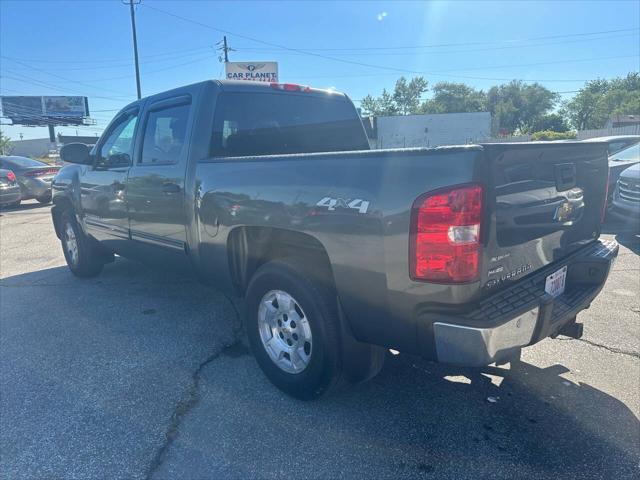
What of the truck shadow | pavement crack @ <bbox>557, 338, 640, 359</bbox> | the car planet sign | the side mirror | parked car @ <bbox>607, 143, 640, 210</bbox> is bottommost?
the truck shadow

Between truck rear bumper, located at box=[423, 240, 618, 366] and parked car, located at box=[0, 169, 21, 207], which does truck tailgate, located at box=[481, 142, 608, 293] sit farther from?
parked car, located at box=[0, 169, 21, 207]

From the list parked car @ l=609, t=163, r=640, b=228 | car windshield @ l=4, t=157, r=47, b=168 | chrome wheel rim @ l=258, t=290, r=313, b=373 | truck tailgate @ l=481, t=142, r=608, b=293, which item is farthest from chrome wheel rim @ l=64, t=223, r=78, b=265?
car windshield @ l=4, t=157, r=47, b=168

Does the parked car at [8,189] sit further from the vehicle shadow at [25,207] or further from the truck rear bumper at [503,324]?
the truck rear bumper at [503,324]

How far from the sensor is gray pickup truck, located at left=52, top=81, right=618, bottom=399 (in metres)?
2.10

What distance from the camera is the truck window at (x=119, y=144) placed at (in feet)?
14.8

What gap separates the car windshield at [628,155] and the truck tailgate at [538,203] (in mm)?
7367

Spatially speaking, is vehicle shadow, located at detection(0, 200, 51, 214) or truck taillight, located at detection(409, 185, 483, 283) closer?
truck taillight, located at detection(409, 185, 483, 283)

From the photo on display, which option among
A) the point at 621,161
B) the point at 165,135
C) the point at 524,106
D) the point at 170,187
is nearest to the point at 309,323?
the point at 170,187

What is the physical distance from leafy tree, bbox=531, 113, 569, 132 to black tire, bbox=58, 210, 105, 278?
76.8m

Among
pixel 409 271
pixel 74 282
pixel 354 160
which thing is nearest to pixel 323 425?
pixel 409 271

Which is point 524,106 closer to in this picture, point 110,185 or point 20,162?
point 20,162

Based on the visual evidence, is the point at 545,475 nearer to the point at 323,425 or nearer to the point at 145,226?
the point at 323,425

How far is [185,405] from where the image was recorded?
2979mm

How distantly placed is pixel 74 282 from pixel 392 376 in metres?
4.47
